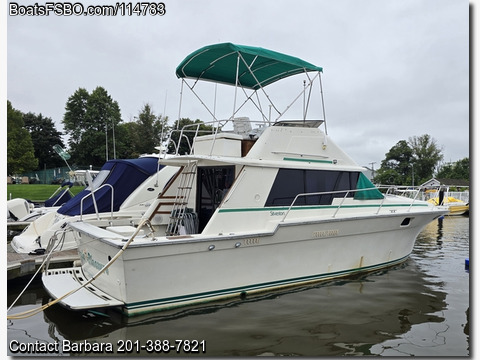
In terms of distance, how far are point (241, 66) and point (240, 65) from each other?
59 mm

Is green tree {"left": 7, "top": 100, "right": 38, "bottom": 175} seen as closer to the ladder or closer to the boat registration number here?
the ladder

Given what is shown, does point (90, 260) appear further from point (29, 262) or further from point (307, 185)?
point (307, 185)

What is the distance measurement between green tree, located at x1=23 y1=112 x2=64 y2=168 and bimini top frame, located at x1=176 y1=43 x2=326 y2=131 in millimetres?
36807

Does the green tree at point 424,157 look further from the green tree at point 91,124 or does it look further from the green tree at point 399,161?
the green tree at point 91,124

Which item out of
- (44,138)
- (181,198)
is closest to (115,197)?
(181,198)

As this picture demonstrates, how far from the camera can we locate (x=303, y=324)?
17.4 feet

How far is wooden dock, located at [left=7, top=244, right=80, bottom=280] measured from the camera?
7141 mm

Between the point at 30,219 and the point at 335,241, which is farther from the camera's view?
the point at 30,219

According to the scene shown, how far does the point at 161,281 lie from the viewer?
543 cm

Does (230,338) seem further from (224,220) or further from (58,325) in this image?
(58,325)

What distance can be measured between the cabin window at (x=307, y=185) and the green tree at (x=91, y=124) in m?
29.0

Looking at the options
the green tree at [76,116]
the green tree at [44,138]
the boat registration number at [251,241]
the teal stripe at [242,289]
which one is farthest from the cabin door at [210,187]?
the green tree at [44,138]

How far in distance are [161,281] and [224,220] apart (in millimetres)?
1386
